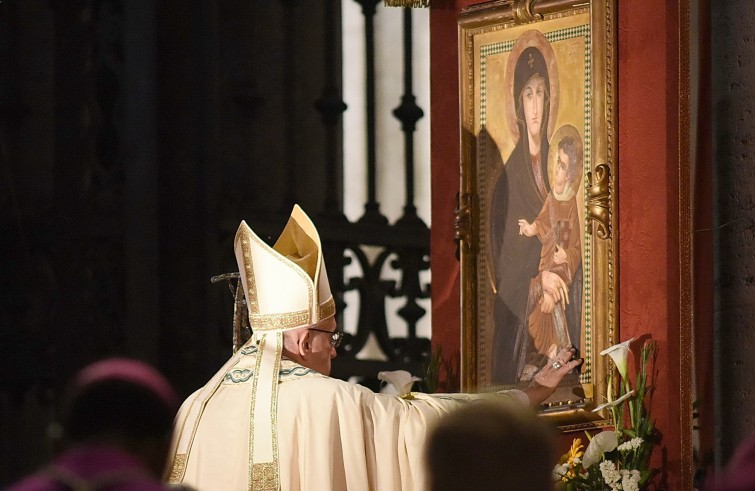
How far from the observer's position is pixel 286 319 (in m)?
6.98

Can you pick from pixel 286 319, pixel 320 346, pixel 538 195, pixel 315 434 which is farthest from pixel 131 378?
pixel 538 195

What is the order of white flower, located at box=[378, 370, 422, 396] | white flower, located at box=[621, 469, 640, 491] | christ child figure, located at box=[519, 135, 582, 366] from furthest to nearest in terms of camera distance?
white flower, located at box=[378, 370, 422, 396]
christ child figure, located at box=[519, 135, 582, 366]
white flower, located at box=[621, 469, 640, 491]

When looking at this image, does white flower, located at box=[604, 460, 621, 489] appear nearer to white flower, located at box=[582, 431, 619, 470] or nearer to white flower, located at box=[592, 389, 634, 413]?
white flower, located at box=[582, 431, 619, 470]

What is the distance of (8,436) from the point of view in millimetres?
9805

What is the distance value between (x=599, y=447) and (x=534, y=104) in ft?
4.95

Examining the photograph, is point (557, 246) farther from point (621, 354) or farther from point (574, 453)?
point (574, 453)

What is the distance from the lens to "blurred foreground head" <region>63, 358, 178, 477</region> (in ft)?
11.9

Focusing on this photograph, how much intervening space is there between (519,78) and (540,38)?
0.21 m

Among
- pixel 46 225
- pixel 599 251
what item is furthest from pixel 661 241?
pixel 46 225

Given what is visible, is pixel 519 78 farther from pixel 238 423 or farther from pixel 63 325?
pixel 63 325

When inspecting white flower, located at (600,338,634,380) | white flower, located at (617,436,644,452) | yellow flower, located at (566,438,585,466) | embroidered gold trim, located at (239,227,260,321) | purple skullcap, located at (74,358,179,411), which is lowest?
yellow flower, located at (566,438,585,466)

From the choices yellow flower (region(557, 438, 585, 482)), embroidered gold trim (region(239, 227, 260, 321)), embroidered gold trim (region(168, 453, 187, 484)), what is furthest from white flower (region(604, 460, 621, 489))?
embroidered gold trim (region(168, 453, 187, 484))

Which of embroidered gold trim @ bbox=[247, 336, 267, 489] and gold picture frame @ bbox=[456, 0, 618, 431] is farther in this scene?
gold picture frame @ bbox=[456, 0, 618, 431]

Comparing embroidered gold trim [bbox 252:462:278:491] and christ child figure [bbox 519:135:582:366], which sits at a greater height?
christ child figure [bbox 519:135:582:366]
